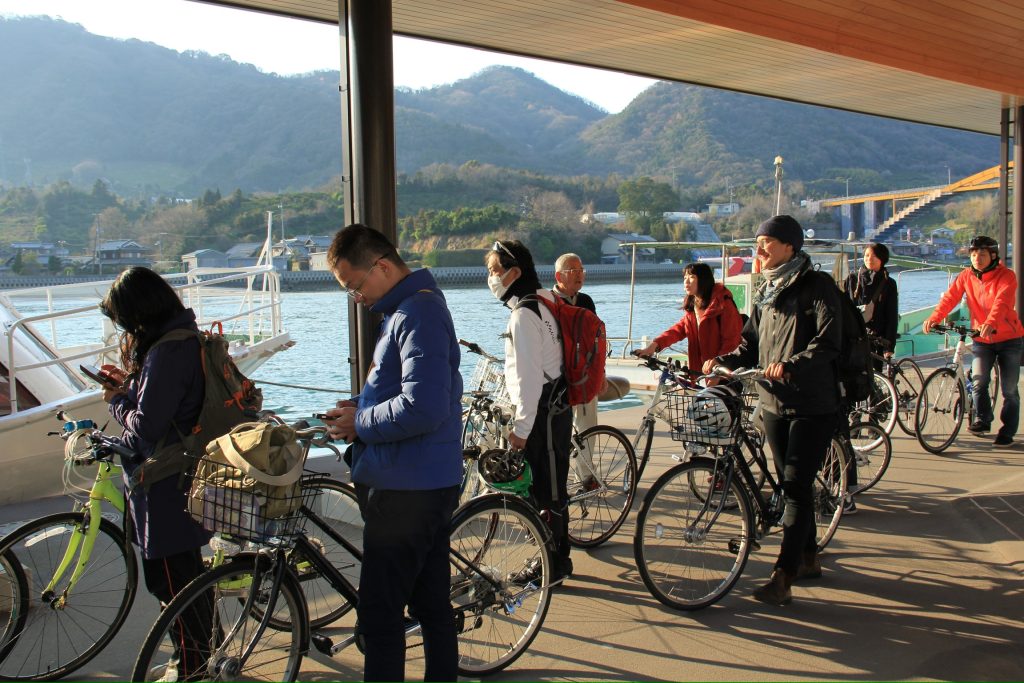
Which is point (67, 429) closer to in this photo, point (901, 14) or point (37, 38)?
point (901, 14)

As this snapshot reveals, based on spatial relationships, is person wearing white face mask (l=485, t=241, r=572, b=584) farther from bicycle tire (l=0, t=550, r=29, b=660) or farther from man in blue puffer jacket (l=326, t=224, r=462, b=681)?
bicycle tire (l=0, t=550, r=29, b=660)

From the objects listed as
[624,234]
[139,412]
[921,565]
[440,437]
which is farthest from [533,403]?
[624,234]

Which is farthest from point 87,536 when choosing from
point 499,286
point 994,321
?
point 994,321

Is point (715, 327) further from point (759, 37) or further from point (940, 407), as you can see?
point (759, 37)

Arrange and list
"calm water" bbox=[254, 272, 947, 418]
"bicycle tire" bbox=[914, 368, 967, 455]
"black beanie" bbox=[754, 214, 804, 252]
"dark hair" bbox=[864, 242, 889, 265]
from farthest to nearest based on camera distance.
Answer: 1. "calm water" bbox=[254, 272, 947, 418]
2. "bicycle tire" bbox=[914, 368, 967, 455]
3. "dark hair" bbox=[864, 242, 889, 265]
4. "black beanie" bbox=[754, 214, 804, 252]

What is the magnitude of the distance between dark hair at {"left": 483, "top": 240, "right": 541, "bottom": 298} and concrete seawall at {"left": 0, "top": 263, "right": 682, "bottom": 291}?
26604mm

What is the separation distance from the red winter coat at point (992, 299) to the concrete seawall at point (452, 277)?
945 inches

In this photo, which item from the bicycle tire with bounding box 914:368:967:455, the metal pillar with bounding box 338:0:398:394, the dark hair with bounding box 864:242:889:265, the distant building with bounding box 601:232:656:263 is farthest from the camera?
the distant building with bounding box 601:232:656:263

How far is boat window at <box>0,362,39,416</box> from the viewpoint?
7.29 metres

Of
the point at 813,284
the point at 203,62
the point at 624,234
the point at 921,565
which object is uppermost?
the point at 203,62

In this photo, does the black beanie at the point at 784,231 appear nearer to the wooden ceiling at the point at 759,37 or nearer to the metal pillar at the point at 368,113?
the metal pillar at the point at 368,113

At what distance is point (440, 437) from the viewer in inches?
99.3

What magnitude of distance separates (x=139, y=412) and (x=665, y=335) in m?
3.31

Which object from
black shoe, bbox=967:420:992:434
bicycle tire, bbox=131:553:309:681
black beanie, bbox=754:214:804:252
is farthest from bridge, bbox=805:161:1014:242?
bicycle tire, bbox=131:553:309:681
